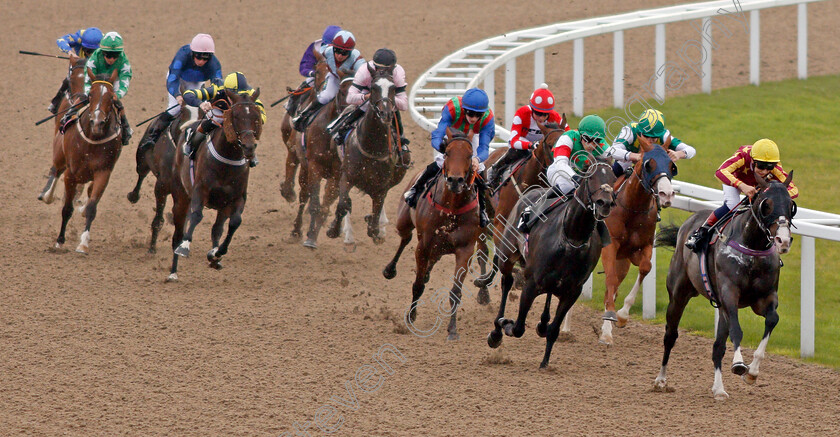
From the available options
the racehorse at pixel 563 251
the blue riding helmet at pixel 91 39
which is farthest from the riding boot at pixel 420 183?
the blue riding helmet at pixel 91 39

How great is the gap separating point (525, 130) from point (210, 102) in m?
2.87

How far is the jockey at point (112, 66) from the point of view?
11.1m

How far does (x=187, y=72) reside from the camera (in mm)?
11047

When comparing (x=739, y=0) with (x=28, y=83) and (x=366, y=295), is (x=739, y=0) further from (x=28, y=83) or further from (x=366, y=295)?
(x=28, y=83)

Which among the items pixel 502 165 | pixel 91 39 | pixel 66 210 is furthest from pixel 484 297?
pixel 91 39

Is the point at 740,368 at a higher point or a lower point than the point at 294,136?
lower

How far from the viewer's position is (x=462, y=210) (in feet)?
27.4

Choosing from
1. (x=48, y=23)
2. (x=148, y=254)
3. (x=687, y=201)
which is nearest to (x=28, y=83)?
(x=48, y=23)

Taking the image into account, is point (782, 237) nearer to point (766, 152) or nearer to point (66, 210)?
point (766, 152)

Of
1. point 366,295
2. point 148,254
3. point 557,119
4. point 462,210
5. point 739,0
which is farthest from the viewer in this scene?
point 739,0

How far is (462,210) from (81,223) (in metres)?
5.67

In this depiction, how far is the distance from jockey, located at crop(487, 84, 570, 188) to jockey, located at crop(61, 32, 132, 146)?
409cm

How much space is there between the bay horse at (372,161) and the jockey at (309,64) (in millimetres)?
1895

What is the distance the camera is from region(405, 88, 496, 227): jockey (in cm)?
847
